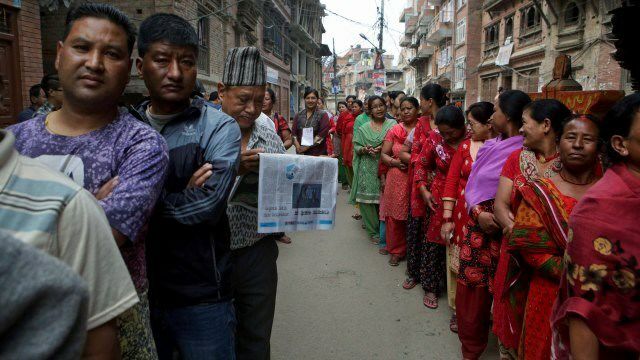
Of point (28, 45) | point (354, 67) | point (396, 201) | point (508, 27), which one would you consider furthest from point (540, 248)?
point (354, 67)

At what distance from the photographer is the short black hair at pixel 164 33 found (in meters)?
1.71

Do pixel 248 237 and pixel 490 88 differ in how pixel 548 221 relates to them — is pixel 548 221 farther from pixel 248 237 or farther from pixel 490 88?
pixel 490 88

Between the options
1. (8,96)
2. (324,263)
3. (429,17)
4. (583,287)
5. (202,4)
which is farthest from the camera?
(429,17)

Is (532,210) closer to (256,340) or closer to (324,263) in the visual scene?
(256,340)

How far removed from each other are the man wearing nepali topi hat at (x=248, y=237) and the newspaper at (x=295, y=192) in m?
0.14

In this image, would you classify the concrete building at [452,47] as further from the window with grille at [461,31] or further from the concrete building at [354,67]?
the concrete building at [354,67]

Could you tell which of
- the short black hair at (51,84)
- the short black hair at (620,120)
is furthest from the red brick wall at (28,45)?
the short black hair at (620,120)

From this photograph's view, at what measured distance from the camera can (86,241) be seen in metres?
0.85

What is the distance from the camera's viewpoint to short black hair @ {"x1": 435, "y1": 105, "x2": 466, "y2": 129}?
3660mm

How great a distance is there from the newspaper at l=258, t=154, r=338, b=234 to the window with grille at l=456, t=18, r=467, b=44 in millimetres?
27298

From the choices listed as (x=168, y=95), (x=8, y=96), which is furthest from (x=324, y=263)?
(x=8, y=96)

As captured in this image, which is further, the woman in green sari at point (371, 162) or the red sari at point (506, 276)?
the woman in green sari at point (371, 162)

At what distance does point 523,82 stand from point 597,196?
20.6 metres

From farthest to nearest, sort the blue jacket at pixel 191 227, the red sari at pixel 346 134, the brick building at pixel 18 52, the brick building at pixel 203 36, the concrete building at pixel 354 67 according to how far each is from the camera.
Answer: the concrete building at pixel 354 67 → the red sari at pixel 346 134 → the brick building at pixel 203 36 → the brick building at pixel 18 52 → the blue jacket at pixel 191 227
